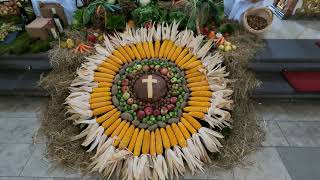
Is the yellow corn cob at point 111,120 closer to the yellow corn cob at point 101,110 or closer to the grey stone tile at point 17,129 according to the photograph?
the yellow corn cob at point 101,110

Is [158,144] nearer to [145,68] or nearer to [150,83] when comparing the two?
[150,83]

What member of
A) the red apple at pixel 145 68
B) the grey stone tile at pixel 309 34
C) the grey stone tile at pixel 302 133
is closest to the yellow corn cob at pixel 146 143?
the red apple at pixel 145 68

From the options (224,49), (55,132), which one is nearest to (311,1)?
(224,49)

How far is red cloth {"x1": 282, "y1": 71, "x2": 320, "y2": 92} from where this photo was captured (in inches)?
116

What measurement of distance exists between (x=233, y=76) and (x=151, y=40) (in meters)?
0.98

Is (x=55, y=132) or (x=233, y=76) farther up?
(x=233, y=76)

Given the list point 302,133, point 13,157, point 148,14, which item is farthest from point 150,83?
point 302,133

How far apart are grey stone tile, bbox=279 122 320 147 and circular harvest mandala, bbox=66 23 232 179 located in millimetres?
621

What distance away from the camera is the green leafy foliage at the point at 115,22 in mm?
3256

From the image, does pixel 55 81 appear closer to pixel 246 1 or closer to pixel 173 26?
pixel 173 26

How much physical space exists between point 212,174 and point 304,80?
1.50m

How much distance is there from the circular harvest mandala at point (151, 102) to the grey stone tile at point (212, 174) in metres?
0.07

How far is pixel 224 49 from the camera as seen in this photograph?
9.96 ft

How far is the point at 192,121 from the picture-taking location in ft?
8.50
